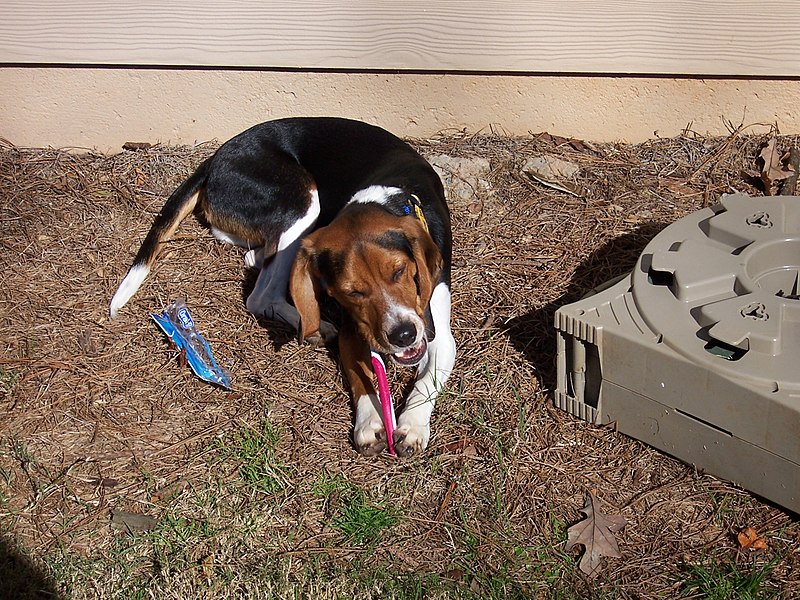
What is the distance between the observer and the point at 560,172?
5.02m

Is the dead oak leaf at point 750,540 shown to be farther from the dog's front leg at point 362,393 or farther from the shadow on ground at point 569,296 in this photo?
the dog's front leg at point 362,393

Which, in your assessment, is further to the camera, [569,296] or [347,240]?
[569,296]

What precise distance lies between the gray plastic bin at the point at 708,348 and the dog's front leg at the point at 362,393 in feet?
2.33

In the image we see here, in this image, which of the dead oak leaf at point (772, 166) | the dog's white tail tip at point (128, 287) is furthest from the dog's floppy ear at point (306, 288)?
the dead oak leaf at point (772, 166)

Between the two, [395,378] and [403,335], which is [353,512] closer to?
[403,335]

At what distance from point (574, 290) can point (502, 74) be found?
1.52 metres

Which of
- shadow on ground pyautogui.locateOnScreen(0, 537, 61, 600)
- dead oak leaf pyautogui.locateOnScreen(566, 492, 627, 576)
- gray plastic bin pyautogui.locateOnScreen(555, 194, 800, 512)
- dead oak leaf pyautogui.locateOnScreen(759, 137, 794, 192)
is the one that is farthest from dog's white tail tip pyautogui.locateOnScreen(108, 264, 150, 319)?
dead oak leaf pyautogui.locateOnScreen(759, 137, 794, 192)

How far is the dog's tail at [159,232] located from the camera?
4297mm

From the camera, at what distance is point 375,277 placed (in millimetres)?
3467

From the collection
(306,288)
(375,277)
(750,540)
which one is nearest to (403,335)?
(375,277)

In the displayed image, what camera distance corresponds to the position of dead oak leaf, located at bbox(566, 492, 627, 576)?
300 centimetres

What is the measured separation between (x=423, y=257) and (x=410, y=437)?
0.69 m

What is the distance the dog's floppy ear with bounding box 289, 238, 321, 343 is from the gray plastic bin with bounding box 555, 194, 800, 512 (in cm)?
97

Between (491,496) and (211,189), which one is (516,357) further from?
(211,189)
